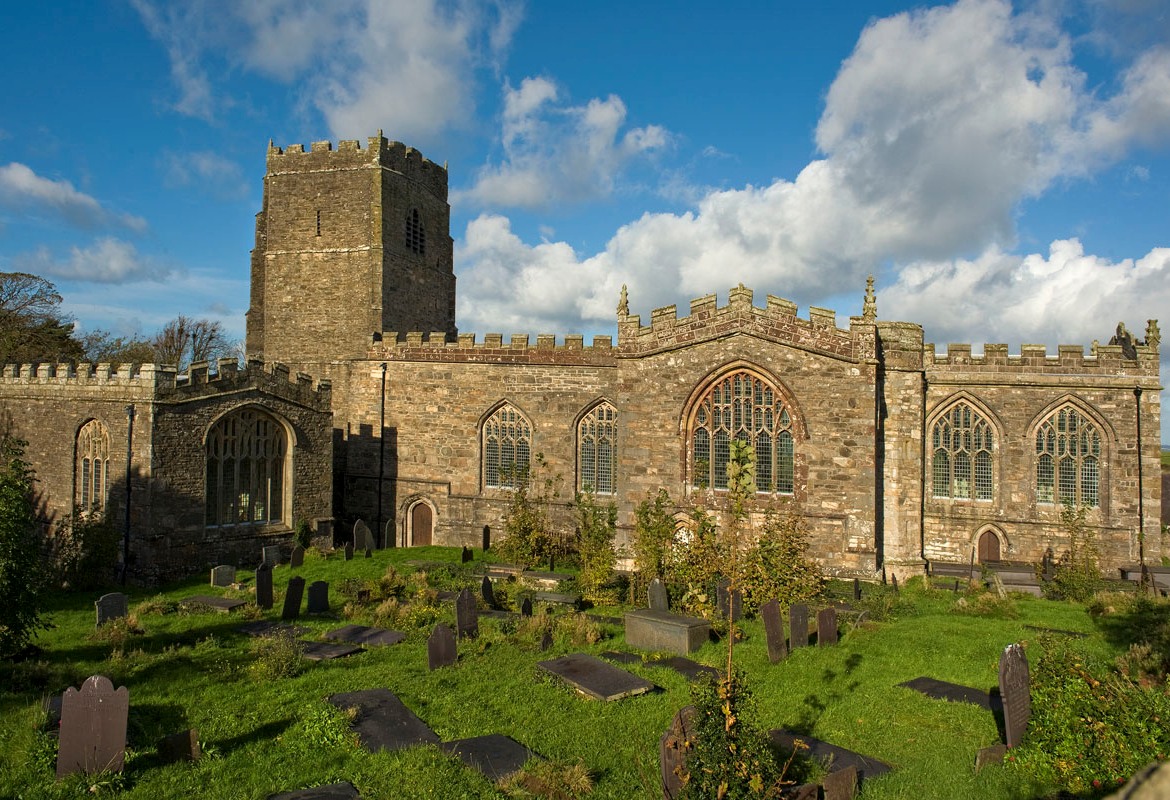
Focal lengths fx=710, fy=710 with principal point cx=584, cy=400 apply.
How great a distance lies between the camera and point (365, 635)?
12766mm

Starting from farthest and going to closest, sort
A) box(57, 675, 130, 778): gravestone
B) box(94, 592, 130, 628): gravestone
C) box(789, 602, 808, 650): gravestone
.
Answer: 1. box(94, 592, 130, 628): gravestone
2. box(789, 602, 808, 650): gravestone
3. box(57, 675, 130, 778): gravestone

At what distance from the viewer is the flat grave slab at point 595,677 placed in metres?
9.59

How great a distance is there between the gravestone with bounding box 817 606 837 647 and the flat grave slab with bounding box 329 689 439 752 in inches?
277

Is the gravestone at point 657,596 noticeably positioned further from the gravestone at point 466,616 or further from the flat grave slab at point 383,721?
the flat grave slab at point 383,721

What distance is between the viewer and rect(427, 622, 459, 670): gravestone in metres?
11.0

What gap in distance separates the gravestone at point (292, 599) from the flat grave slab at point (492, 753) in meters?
7.47

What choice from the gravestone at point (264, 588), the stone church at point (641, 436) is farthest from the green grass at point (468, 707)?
the stone church at point (641, 436)

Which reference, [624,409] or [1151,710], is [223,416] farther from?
[1151,710]

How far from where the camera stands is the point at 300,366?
27.7 metres

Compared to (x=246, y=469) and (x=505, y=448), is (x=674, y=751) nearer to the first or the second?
(x=246, y=469)

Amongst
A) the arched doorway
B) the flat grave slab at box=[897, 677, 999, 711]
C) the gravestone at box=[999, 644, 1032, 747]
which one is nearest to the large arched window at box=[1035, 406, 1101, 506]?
the flat grave slab at box=[897, 677, 999, 711]

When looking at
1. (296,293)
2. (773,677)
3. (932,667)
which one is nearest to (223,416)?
(296,293)

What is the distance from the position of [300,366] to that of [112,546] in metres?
10.7

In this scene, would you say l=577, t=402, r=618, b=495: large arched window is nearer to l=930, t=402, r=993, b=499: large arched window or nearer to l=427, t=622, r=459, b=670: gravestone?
l=930, t=402, r=993, b=499: large arched window
